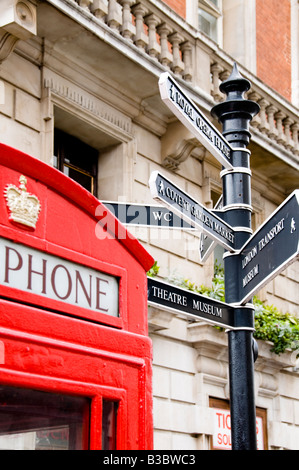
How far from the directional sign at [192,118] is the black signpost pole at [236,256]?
13 cm

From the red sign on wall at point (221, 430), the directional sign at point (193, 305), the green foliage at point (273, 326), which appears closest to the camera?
the directional sign at point (193, 305)

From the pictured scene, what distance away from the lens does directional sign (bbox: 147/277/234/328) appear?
17.0 feet

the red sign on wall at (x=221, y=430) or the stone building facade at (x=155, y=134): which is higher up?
the stone building facade at (x=155, y=134)

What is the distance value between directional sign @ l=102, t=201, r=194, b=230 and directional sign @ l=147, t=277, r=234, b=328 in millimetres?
502

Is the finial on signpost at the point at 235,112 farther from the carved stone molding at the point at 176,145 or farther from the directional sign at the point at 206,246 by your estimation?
the carved stone molding at the point at 176,145

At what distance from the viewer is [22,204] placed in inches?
118

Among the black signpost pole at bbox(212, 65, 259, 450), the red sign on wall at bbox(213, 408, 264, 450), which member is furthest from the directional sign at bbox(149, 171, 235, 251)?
the red sign on wall at bbox(213, 408, 264, 450)

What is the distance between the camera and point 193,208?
532 centimetres

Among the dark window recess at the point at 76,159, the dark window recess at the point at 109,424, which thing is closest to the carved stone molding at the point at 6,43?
the dark window recess at the point at 76,159

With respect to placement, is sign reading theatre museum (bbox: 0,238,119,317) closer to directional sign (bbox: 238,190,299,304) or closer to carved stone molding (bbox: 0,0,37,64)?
directional sign (bbox: 238,190,299,304)

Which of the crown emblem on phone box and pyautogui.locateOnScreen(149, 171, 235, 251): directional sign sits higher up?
pyautogui.locateOnScreen(149, 171, 235, 251): directional sign

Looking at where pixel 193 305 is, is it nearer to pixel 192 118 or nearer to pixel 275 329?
pixel 192 118

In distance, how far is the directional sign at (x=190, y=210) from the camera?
4965mm

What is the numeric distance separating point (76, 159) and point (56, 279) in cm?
831
